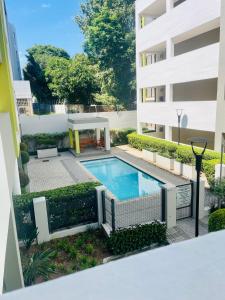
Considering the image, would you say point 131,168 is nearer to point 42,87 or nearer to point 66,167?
point 66,167

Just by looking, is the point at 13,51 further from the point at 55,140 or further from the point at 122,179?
the point at 122,179

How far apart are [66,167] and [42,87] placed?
25627 millimetres

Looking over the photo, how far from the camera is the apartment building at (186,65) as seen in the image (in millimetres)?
13320

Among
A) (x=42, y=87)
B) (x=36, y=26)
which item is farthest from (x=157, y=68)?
(x=36, y=26)

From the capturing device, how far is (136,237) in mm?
7355

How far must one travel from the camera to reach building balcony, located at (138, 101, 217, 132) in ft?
46.2

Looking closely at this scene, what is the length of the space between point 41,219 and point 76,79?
Answer: 24549 millimetres

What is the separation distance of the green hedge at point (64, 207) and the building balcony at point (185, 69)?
10.6m

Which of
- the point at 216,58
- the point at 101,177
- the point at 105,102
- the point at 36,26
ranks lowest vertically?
the point at 101,177

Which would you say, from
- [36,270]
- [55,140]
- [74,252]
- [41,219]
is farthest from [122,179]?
[36,270]

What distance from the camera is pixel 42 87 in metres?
38.3

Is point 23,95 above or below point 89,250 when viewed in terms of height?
above

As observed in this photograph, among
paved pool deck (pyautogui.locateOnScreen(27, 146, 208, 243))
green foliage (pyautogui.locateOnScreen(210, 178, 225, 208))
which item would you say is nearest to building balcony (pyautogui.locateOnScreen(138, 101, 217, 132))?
paved pool deck (pyautogui.locateOnScreen(27, 146, 208, 243))

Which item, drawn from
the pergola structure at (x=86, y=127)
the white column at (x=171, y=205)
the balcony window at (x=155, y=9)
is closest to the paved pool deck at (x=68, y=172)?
the white column at (x=171, y=205)
